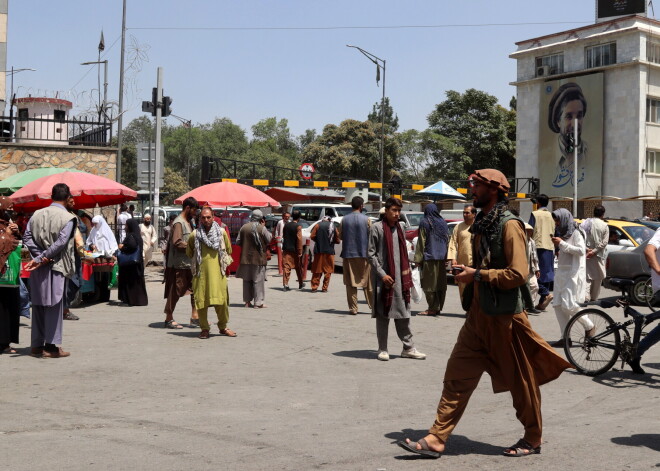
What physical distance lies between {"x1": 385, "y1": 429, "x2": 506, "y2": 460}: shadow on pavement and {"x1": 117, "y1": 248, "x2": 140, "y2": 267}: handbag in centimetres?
943

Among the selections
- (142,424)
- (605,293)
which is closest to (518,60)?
(605,293)

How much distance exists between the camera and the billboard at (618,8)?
163ft

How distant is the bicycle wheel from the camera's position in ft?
27.5

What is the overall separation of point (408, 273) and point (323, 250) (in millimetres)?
8947

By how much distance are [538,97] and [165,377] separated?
1934 inches

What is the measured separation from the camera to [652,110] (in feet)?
158

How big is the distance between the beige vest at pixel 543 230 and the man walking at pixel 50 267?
7898 mm

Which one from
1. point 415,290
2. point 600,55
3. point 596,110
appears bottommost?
point 415,290

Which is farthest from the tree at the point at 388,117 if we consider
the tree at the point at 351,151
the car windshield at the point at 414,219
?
the car windshield at the point at 414,219

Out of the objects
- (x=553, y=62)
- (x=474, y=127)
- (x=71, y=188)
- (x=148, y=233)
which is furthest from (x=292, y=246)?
(x=474, y=127)

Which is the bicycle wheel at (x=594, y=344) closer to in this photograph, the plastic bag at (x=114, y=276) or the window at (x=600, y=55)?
the plastic bag at (x=114, y=276)

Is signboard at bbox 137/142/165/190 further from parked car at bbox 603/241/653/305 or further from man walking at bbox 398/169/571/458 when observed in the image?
man walking at bbox 398/169/571/458

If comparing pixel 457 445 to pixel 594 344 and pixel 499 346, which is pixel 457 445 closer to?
pixel 499 346

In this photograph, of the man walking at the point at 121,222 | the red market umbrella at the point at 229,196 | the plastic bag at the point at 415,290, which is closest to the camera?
the plastic bag at the point at 415,290
